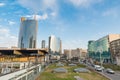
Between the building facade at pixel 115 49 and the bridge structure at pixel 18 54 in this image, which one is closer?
the bridge structure at pixel 18 54

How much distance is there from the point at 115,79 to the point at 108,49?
104 m

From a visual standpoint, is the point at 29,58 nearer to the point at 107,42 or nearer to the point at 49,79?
the point at 49,79

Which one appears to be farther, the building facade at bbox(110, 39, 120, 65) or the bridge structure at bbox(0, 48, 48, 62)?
the building facade at bbox(110, 39, 120, 65)

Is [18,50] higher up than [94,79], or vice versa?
[18,50]

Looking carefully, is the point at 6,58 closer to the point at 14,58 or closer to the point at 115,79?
the point at 14,58

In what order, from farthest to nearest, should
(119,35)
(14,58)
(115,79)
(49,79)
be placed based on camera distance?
1. (119,35)
2. (14,58)
3. (115,79)
4. (49,79)

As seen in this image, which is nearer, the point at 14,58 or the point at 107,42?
the point at 14,58

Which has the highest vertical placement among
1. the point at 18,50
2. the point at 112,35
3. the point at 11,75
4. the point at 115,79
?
the point at 112,35

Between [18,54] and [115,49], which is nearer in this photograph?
[18,54]

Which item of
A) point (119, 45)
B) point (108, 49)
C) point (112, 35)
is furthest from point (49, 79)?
point (112, 35)

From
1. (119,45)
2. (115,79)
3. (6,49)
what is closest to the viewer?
(115,79)

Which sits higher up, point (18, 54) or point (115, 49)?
point (115, 49)

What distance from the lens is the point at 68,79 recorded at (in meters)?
43.1

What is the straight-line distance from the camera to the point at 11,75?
1931cm
